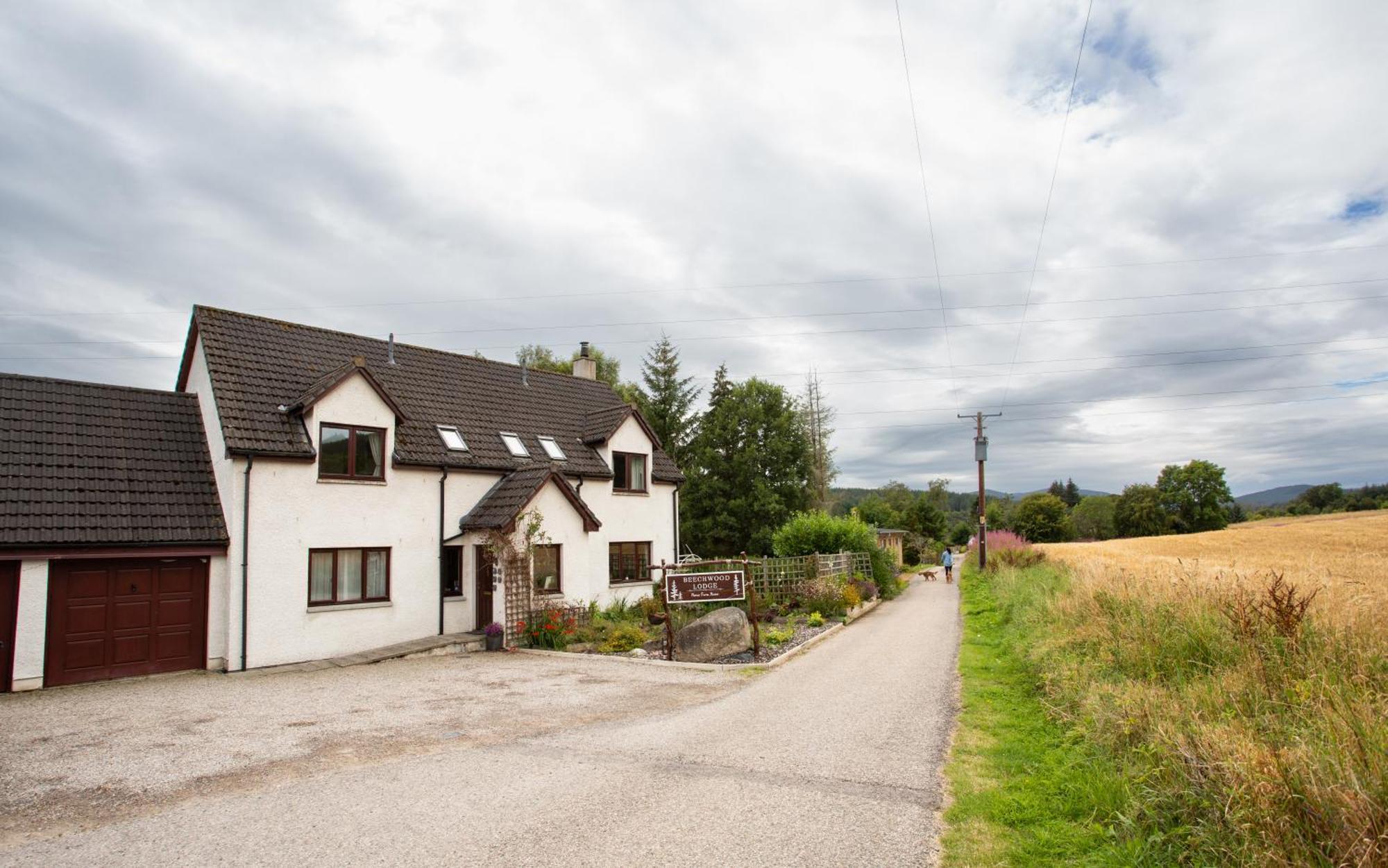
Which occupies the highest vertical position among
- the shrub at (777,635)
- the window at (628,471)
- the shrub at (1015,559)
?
the window at (628,471)

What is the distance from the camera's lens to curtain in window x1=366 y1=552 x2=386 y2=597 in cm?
1775

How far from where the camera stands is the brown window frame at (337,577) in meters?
16.7

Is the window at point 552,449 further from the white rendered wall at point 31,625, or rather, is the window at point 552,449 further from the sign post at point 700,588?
the white rendered wall at point 31,625

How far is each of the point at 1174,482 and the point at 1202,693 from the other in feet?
310

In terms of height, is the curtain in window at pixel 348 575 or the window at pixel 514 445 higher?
the window at pixel 514 445

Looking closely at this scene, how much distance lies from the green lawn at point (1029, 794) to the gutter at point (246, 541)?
13.7m

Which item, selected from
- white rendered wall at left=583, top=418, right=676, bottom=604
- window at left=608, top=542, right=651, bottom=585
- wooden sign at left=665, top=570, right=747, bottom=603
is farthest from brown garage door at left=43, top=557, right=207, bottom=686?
window at left=608, top=542, right=651, bottom=585

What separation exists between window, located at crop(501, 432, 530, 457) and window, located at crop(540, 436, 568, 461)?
2.51 ft

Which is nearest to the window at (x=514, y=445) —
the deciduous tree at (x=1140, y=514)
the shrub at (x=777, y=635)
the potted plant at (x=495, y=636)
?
the potted plant at (x=495, y=636)

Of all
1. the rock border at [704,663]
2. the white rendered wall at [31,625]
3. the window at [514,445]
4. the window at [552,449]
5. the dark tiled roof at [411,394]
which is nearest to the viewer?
the white rendered wall at [31,625]

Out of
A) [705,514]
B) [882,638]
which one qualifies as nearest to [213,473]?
[882,638]

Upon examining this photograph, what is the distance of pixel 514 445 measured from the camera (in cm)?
2205

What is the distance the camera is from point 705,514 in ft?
158

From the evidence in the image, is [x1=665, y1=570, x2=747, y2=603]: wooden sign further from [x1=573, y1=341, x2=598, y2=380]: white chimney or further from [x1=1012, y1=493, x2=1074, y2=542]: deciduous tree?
[x1=1012, y1=493, x2=1074, y2=542]: deciduous tree
